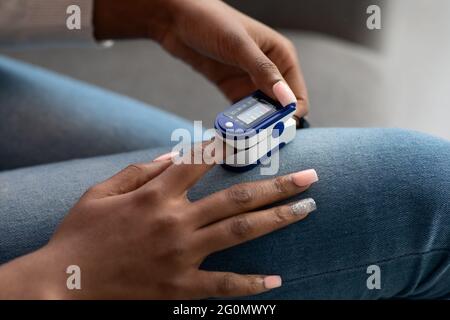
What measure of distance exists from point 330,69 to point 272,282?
57 centimetres

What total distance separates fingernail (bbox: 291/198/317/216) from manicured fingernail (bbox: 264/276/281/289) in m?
0.06

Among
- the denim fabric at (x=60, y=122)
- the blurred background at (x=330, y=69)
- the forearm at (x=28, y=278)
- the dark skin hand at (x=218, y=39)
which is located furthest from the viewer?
the blurred background at (x=330, y=69)

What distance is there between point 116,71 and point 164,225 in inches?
24.8

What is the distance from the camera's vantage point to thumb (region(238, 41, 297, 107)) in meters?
0.53

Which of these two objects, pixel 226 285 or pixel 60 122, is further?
pixel 60 122

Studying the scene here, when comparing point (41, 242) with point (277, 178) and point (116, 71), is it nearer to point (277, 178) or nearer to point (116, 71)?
point (277, 178)

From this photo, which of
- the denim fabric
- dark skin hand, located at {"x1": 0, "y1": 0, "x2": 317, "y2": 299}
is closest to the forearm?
dark skin hand, located at {"x1": 0, "y1": 0, "x2": 317, "y2": 299}

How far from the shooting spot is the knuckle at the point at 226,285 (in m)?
0.47

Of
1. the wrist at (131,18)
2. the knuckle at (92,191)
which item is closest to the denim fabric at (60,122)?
the wrist at (131,18)

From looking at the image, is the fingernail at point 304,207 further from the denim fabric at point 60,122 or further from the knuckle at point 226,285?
the denim fabric at point 60,122

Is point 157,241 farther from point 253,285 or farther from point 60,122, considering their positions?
point 60,122

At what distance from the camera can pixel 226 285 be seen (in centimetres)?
47

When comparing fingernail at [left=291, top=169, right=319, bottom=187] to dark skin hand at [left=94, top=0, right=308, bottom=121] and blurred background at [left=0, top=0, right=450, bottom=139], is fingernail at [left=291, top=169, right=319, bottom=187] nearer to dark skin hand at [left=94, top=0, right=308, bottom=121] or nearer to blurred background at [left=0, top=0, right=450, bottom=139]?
dark skin hand at [left=94, top=0, right=308, bottom=121]

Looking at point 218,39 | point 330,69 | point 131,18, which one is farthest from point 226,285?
point 330,69
